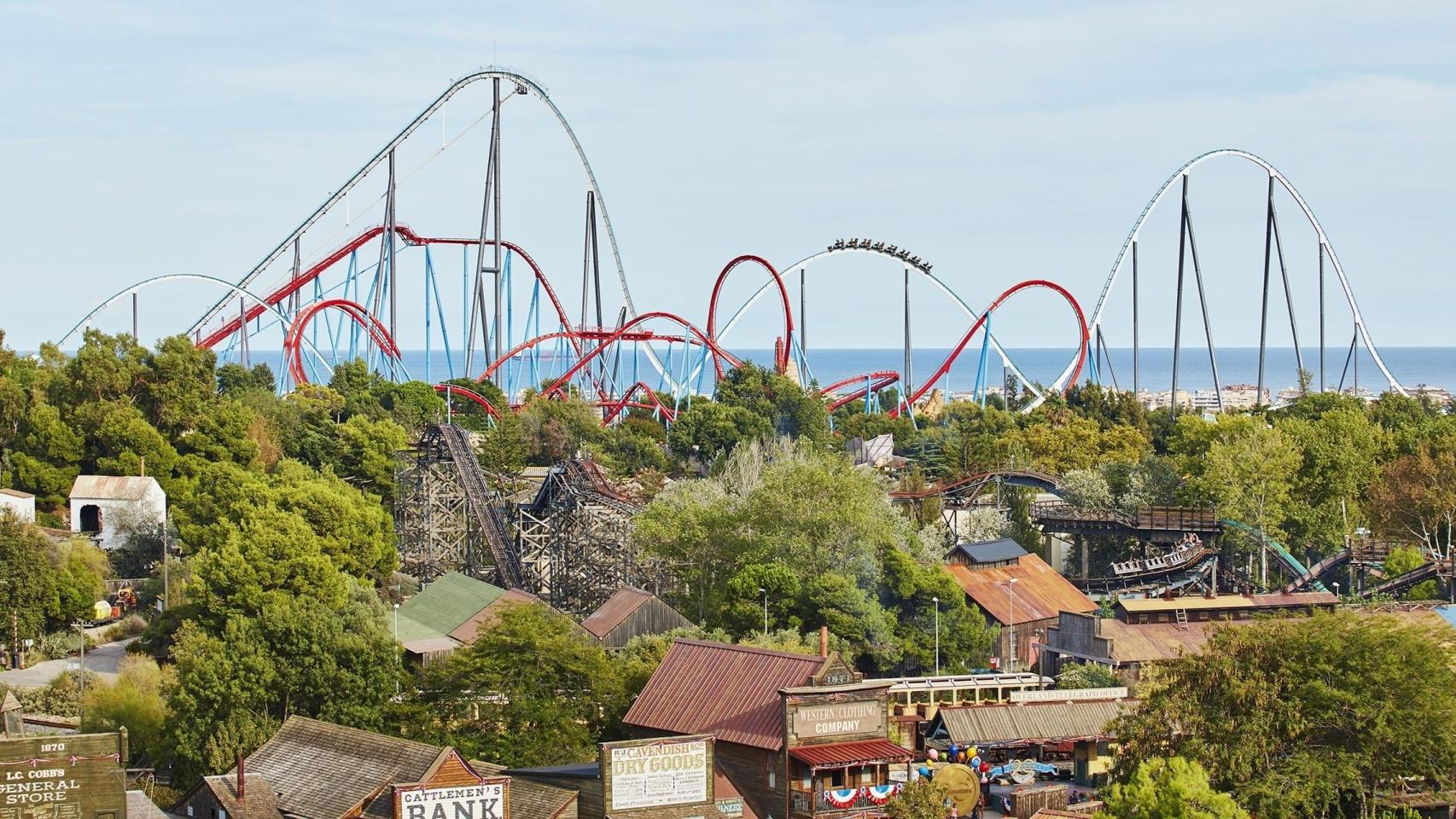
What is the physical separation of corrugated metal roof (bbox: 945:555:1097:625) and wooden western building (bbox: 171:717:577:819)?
1984 cm

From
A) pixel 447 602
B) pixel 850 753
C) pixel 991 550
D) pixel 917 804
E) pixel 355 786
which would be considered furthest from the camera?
pixel 991 550

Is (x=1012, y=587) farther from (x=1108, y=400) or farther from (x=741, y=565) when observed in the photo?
(x=1108, y=400)

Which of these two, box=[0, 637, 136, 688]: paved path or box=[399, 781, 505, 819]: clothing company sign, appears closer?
box=[399, 781, 505, 819]: clothing company sign

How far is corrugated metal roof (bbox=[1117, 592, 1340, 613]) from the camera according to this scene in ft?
139

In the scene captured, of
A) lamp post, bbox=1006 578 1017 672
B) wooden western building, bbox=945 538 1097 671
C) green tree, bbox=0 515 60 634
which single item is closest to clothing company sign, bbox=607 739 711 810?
lamp post, bbox=1006 578 1017 672

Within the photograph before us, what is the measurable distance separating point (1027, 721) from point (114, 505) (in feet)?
91.7

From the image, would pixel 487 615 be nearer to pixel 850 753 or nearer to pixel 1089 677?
pixel 1089 677

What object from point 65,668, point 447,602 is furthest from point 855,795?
point 65,668

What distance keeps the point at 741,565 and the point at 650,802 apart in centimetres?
1703

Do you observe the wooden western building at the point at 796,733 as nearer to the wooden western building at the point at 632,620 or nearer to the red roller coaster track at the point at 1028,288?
the wooden western building at the point at 632,620

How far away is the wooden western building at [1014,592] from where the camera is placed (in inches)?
1762

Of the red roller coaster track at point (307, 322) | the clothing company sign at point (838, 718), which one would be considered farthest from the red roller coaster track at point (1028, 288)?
the clothing company sign at point (838, 718)

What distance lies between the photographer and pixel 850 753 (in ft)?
92.6

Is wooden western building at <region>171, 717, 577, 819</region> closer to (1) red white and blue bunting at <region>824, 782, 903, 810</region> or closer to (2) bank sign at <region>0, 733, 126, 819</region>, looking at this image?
(2) bank sign at <region>0, 733, 126, 819</region>
